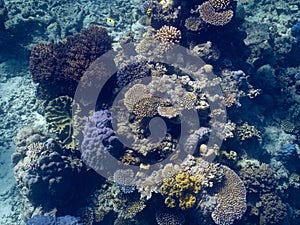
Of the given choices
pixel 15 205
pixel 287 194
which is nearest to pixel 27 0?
pixel 15 205

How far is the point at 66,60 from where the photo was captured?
685cm

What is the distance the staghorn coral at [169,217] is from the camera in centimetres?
564

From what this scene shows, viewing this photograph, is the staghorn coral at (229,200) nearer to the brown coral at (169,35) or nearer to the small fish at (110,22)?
the brown coral at (169,35)

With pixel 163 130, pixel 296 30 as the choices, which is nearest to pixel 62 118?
pixel 163 130

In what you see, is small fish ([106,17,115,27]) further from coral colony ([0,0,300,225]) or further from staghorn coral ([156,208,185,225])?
staghorn coral ([156,208,185,225])

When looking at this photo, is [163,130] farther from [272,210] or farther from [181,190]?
[272,210]

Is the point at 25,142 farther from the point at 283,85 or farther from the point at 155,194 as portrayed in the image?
the point at 283,85

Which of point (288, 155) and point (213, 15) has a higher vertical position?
point (213, 15)

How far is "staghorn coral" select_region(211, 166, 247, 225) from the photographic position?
5.70 metres

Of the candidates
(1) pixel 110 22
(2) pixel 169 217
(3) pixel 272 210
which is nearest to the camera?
(2) pixel 169 217

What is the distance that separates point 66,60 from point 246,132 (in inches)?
173

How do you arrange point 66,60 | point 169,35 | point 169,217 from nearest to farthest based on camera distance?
point 169,217 → point 66,60 → point 169,35

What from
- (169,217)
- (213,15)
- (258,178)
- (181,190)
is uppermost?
(213,15)

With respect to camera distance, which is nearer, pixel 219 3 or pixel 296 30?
pixel 219 3
